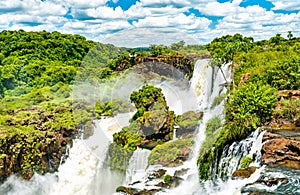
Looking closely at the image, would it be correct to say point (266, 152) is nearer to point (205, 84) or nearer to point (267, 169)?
point (267, 169)

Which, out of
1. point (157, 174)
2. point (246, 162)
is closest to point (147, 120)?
point (157, 174)

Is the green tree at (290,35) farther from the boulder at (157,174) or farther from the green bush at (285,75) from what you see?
the boulder at (157,174)

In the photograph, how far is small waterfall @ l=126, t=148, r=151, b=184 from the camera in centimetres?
1220

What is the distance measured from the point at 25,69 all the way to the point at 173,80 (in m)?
13.9

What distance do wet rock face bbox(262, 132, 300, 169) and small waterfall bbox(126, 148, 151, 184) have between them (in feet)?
15.6

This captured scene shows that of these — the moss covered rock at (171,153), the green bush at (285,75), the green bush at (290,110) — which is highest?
the green bush at (285,75)

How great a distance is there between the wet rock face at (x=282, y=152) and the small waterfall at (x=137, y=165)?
4760 mm

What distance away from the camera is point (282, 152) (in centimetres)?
814

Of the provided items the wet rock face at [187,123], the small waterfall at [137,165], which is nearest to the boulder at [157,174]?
the small waterfall at [137,165]

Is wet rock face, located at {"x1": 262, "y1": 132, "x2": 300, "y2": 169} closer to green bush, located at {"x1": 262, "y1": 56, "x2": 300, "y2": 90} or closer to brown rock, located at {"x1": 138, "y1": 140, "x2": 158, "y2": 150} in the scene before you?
green bush, located at {"x1": 262, "y1": 56, "x2": 300, "y2": 90}

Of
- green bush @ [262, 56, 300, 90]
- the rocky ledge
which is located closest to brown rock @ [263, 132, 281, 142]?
green bush @ [262, 56, 300, 90]

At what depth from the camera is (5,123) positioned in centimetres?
1509

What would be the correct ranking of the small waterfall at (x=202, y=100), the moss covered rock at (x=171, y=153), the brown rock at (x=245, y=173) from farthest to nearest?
the moss covered rock at (x=171, y=153) < the small waterfall at (x=202, y=100) < the brown rock at (x=245, y=173)

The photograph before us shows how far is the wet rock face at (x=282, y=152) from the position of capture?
7.91 metres
